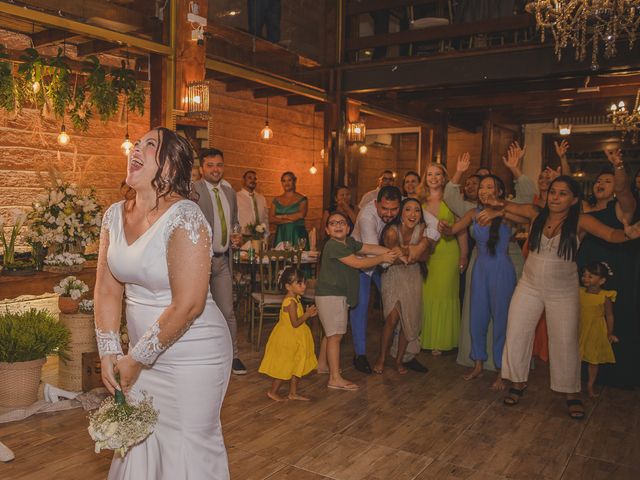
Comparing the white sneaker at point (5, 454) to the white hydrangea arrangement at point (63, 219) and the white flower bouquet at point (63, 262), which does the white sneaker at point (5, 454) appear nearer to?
the white flower bouquet at point (63, 262)

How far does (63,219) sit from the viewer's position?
203 inches

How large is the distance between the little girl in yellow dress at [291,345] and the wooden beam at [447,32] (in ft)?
16.2

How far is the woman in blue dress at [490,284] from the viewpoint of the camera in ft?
17.1

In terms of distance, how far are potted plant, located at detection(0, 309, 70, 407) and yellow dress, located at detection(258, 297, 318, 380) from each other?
155 cm

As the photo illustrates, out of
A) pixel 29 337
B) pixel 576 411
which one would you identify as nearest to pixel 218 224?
pixel 29 337

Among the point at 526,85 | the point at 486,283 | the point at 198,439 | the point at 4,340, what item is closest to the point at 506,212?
the point at 486,283

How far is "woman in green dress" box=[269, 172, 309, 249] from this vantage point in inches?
311

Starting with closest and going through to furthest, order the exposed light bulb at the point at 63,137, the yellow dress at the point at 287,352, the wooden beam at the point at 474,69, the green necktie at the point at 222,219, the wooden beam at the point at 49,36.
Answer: the yellow dress at the point at 287,352, the green necktie at the point at 222,219, the wooden beam at the point at 49,36, the exposed light bulb at the point at 63,137, the wooden beam at the point at 474,69

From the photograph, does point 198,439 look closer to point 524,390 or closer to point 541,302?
point 541,302

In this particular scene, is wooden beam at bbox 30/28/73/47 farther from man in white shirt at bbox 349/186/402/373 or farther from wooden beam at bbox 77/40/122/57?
man in white shirt at bbox 349/186/402/373

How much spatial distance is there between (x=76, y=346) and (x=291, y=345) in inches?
66.6

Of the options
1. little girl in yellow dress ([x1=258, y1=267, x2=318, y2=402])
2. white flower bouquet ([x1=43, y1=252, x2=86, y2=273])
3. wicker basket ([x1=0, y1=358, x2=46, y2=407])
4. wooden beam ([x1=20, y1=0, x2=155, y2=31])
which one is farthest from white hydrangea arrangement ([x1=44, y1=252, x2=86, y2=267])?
wooden beam ([x1=20, y1=0, x2=155, y2=31])

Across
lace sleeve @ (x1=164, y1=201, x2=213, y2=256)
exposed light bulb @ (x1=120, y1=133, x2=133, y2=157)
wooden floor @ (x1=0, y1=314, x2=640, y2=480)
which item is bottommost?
wooden floor @ (x1=0, y1=314, x2=640, y2=480)

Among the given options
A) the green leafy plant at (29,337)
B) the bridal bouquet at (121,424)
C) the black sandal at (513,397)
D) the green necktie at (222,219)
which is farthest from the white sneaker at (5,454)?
the black sandal at (513,397)
